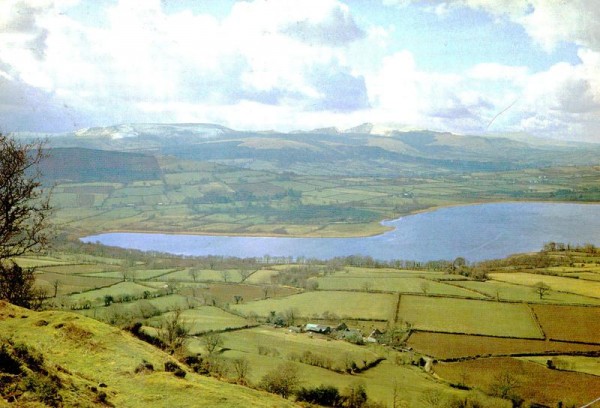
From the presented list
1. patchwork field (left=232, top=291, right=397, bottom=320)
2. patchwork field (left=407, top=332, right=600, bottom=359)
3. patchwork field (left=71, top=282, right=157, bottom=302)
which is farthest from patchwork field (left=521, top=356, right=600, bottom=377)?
patchwork field (left=71, top=282, right=157, bottom=302)

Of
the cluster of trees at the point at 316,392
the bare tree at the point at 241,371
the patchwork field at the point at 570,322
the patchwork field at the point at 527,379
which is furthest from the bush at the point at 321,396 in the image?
the patchwork field at the point at 570,322

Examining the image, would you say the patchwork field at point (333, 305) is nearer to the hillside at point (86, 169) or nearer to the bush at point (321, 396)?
the bush at point (321, 396)

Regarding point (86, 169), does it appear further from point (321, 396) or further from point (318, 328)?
point (321, 396)

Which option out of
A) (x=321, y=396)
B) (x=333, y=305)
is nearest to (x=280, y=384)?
(x=321, y=396)

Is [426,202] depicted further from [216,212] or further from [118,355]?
[118,355]

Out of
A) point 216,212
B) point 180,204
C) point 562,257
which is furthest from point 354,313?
point 180,204

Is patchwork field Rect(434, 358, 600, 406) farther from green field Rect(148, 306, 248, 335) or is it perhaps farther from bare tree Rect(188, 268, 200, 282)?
bare tree Rect(188, 268, 200, 282)

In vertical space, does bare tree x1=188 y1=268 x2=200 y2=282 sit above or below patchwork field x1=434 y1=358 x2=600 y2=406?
above
